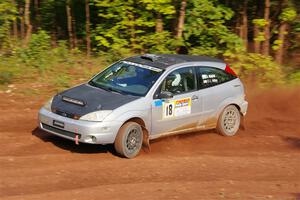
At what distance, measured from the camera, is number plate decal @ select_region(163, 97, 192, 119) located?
1012 cm

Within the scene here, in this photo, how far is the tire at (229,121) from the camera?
11.4 m

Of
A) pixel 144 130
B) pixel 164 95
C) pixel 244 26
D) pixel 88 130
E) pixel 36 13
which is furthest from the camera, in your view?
pixel 36 13

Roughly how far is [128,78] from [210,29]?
7.16m

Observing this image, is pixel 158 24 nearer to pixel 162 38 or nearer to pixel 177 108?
pixel 162 38

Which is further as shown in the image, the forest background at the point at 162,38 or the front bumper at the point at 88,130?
the forest background at the point at 162,38

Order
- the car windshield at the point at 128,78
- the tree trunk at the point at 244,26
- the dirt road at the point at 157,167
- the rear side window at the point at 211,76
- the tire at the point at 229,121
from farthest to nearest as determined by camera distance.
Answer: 1. the tree trunk at the point at 244,26
2. the tire at the point at 229,121
3. the rear side window at the point at 211,76
4. the car windshield at the point at 128,78
5. the dirt road at the point at 157,167

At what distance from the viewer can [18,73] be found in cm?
1502

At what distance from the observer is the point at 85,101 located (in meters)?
9.59

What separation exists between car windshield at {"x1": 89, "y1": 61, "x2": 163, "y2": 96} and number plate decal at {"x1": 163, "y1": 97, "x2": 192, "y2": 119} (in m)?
0.48

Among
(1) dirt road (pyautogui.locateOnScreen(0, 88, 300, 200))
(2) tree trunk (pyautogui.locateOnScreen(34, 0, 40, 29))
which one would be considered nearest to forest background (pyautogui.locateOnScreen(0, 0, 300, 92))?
(2) tree trunk (pyautogui.locateOnScreen(34, 0, 40, 29))

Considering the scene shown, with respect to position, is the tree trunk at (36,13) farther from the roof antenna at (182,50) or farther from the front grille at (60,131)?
the front grille at (60,131)

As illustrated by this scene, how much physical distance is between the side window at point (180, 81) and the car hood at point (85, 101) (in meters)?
0.77

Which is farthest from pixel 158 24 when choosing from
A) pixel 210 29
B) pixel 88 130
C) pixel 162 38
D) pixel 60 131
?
pixel 88 130

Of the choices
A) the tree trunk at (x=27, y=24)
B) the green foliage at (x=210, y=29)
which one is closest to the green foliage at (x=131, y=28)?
the green foliage at (x=210, y=29)
